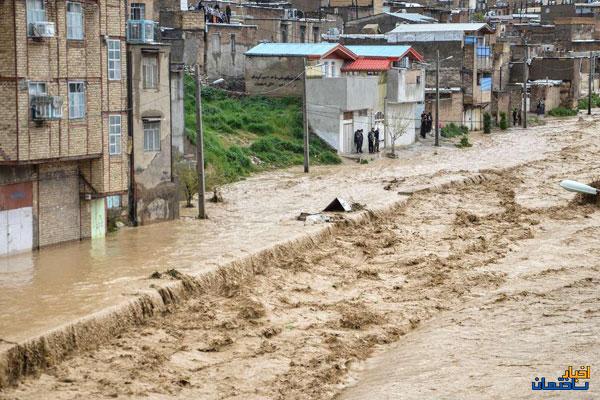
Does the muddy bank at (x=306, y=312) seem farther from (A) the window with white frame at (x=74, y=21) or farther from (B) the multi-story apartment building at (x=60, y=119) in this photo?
(A) the window with white frame at (x=74, y=21)

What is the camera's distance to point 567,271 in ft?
97.6

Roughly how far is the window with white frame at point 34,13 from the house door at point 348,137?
2568 centimetres

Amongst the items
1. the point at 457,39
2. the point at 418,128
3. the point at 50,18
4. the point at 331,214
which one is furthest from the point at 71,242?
the point at 457,39

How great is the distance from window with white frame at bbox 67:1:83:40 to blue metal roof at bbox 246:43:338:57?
2465 cm

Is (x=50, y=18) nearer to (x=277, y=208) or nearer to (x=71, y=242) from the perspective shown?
(x=71, y=242)

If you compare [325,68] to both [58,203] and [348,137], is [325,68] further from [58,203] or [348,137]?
[58,203]

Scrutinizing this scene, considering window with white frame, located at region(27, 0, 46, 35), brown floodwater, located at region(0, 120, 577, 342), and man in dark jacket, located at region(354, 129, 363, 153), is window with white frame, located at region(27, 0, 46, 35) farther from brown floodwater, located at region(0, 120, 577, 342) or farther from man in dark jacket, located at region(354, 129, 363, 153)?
man in dark jacket, located at region(354, 129, 363, 153)

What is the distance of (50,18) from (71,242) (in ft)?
19.5

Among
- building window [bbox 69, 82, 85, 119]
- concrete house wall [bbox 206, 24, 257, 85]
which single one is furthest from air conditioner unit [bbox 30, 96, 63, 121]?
concrete house wall [bbox 206, 24, 257, 85]

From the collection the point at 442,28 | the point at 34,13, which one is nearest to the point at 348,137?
the point at 442,28

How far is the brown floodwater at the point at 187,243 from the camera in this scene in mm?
24797

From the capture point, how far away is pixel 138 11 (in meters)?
48.8

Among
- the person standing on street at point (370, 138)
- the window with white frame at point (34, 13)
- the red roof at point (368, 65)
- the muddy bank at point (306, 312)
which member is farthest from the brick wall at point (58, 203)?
the red roof at point (368, 65)

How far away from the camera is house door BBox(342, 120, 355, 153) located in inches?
2098
